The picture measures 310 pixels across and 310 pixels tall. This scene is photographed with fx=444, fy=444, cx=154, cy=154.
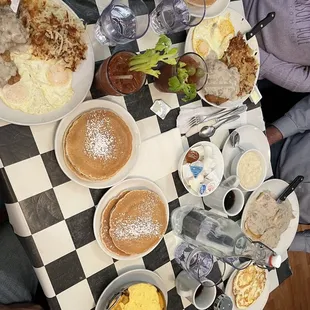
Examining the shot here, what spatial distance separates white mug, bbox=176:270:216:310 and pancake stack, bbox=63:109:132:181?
562mm

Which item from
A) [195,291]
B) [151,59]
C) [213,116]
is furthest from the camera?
[213,116]

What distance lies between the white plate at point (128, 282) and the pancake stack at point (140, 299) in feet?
→ 0.13

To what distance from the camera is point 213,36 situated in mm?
1889

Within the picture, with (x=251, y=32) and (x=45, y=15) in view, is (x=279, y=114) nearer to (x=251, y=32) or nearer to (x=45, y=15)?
(x=251, y=32)

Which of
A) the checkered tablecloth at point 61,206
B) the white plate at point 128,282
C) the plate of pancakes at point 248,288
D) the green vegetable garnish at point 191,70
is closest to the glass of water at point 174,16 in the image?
the checkered tablecloth at point 61,206

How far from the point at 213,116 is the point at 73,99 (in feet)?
2.16

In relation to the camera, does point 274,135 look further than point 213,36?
Yes

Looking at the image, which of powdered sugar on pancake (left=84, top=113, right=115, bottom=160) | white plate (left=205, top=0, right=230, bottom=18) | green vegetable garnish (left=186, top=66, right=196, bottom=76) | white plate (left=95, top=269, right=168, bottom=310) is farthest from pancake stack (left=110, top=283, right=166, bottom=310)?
white plate (left=205, top=0, right=230, bottom=18)

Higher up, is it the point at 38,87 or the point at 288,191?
the point at 38,87

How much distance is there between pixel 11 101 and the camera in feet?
4.64

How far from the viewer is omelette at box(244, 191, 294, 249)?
2080mm

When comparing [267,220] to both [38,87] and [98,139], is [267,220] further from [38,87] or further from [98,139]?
[38,87]

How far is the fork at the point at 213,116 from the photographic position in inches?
73.4

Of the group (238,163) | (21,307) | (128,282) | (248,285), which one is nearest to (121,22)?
(238,163)
